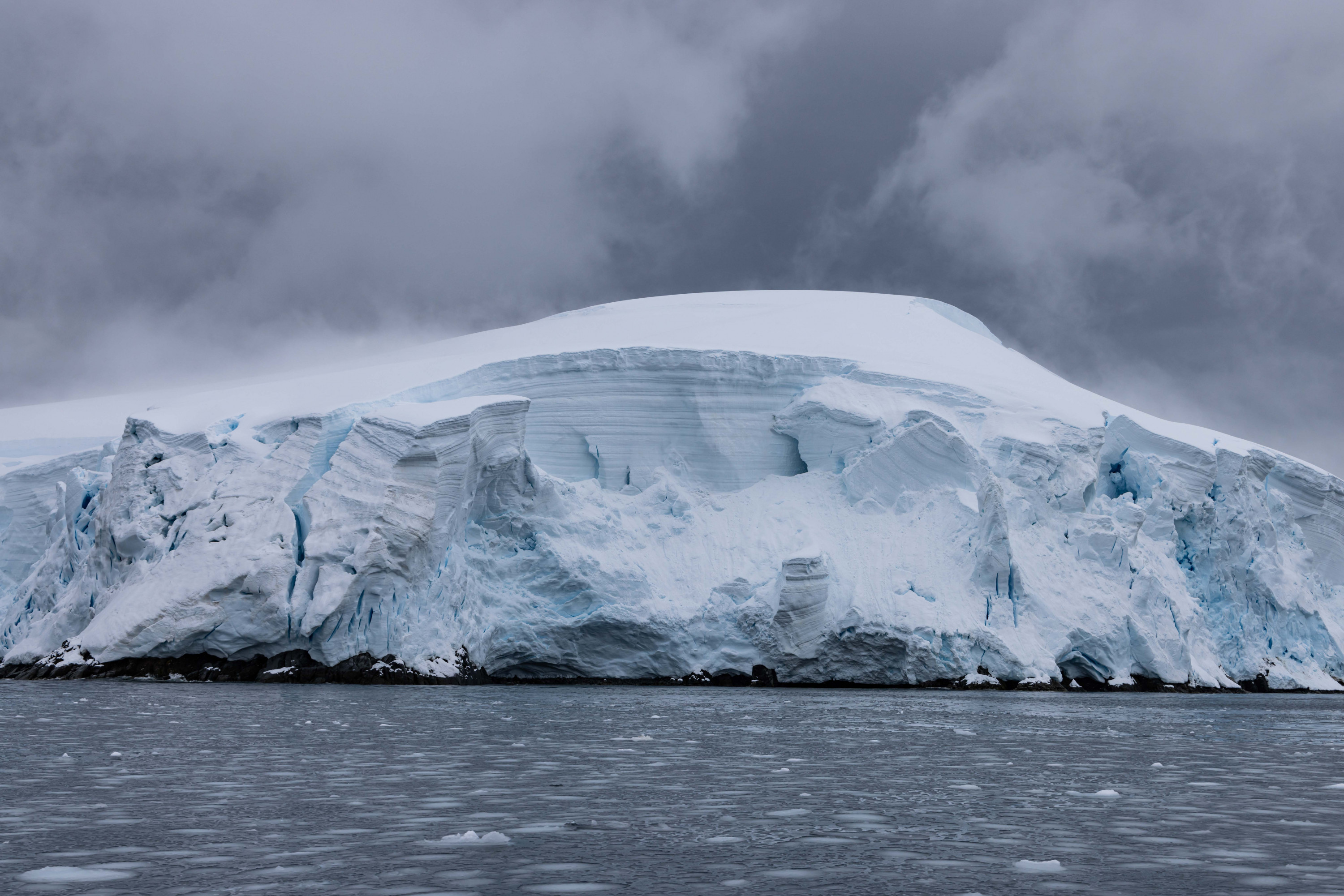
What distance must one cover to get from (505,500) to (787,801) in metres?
15.3

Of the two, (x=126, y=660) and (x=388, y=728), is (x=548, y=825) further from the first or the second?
(x=126, y=660)

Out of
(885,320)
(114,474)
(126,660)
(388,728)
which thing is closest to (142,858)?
(388,728)

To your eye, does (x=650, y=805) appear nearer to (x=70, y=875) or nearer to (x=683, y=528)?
(x=70, y=875)

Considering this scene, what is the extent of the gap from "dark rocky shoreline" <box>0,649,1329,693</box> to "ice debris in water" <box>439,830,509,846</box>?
14357mm

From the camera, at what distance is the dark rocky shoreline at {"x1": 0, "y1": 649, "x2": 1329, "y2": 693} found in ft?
61.1

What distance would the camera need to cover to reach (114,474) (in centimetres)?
2122

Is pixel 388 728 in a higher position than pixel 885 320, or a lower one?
lower

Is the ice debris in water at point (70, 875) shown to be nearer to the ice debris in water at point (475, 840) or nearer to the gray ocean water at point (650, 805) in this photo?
the gray ocean water at point (650, 805)

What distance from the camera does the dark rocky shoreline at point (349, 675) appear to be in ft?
61.1

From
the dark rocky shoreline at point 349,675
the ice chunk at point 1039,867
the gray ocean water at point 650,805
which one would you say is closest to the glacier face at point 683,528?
the dark rocky shoreline at point 349,675

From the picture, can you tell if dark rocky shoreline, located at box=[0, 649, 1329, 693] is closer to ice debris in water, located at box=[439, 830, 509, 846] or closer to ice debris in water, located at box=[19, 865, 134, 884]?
ice debris in water, located at box=[439, 830, 509, 846]

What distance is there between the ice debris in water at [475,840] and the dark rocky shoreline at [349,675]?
14.4 metres

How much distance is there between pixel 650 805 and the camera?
5.70 meters

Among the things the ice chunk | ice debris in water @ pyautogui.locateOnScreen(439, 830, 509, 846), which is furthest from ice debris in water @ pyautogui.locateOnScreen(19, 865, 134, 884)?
the ice chunk
